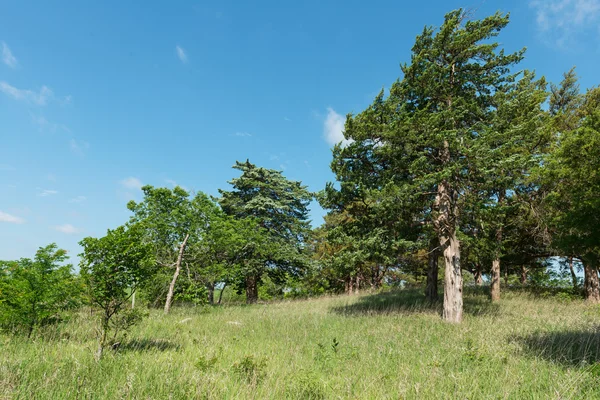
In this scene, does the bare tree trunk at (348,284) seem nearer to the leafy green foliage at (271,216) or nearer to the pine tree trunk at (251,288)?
the leafy green foliage at (271,216)

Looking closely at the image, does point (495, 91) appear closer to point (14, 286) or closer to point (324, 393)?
point (324, 393)

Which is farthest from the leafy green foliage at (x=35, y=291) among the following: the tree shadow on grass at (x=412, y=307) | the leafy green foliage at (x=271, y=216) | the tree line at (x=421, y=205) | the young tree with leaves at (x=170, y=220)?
the leafy green foliage at (x=271, y=216)

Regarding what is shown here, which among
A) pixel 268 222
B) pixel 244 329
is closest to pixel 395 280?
pixel 268 222

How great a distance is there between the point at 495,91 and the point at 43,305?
17.1m

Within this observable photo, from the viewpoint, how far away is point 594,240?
268 inches

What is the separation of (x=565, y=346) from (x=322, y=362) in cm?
541

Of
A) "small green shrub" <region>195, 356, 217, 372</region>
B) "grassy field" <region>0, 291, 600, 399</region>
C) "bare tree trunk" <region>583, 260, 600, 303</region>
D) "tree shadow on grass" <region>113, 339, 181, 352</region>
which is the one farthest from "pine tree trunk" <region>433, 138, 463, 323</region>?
"bare tree trunk" <region>583, 260, 600, 303</region>

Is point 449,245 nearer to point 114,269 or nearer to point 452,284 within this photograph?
point 452,284

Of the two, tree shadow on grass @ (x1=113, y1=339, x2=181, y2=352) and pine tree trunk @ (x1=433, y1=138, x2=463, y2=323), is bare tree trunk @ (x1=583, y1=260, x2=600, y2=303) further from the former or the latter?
tree shadow on grass @ (x1=113, y1=339, x2=181, y2=352)

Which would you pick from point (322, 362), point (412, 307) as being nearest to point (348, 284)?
point (412, 307)

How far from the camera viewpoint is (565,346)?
6355mm

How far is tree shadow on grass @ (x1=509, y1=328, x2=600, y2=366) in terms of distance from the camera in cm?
563

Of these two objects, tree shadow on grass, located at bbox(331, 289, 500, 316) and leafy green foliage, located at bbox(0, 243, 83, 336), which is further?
tree shadow on grass, located at bbox(331, 289, 500, 316)

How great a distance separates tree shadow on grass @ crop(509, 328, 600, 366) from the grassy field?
0.10 feet
